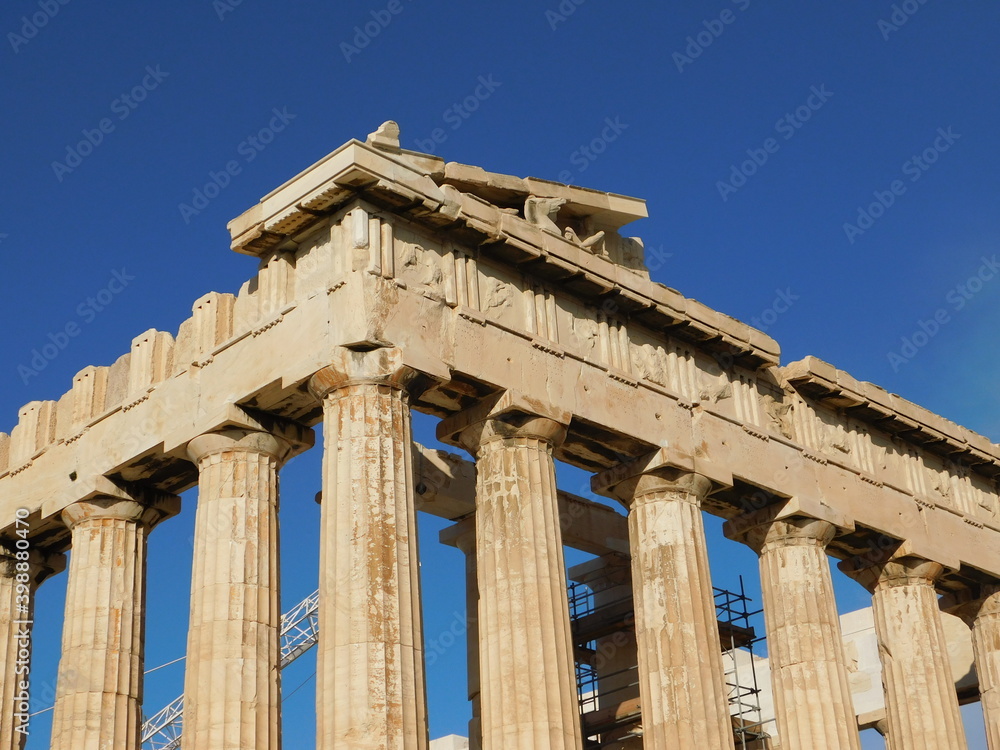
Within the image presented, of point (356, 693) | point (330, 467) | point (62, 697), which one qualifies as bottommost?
point (356, 693)

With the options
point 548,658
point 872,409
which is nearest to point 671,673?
point 548,658

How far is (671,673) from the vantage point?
27656 millimetres

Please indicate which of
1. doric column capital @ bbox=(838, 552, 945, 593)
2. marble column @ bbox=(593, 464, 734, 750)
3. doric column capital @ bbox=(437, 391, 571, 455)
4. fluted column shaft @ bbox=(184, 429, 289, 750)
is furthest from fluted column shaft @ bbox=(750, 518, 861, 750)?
fluted column shaft @ bbox=(184, 429, 289, 750)

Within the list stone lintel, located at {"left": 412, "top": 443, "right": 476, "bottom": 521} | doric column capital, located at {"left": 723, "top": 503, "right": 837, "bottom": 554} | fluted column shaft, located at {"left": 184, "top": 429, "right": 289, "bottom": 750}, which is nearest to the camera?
fluted column shaft, located at {"left": 184, "top": 429, "right": 289, "bottom": 750}

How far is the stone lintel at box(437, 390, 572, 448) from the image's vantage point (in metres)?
26.6

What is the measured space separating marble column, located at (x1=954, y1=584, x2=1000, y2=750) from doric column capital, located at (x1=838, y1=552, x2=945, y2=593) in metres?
2.77

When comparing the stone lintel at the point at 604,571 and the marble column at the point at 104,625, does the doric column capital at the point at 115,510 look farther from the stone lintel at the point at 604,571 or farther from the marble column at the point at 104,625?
the stone lintel at the point at 604,571

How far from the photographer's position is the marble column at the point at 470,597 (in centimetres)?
3344

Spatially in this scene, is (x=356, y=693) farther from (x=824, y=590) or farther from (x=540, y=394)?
(x=824, y=590)

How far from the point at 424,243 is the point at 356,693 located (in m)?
8.24

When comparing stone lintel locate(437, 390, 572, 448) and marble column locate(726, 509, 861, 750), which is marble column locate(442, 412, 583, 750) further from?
marble column locate(726, 509, 861, 750)

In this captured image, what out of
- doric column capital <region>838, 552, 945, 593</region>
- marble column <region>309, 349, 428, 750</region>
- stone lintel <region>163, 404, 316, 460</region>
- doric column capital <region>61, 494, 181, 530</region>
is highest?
stone lintel <region>163, 404, 316, 460</region>

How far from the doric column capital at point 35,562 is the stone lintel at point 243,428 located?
6.10 meters

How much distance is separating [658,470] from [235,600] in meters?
8.39
